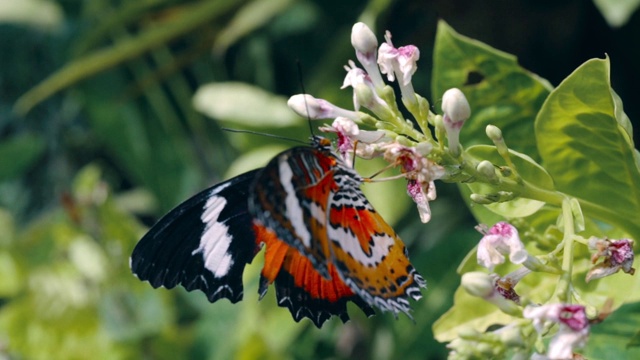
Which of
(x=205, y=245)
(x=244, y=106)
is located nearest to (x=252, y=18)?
(x=244, y=106)

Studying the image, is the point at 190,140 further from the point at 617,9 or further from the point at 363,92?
the point at 363,92

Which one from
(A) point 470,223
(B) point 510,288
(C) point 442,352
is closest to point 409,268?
(B) point 510,288

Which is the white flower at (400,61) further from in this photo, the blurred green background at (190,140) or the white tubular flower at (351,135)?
the blurred green background at (190,140)

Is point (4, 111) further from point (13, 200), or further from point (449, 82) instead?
point (449, 82)

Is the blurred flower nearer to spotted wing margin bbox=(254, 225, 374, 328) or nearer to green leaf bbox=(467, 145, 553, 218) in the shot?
green leaf bbox=(467, 145, 553, 218)

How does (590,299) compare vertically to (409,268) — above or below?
below

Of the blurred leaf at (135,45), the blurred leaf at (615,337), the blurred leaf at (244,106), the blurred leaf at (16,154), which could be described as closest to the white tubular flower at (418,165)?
the blurred leaf at (615,337)

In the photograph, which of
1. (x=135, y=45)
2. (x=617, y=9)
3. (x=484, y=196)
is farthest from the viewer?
(x=135, y=45)
